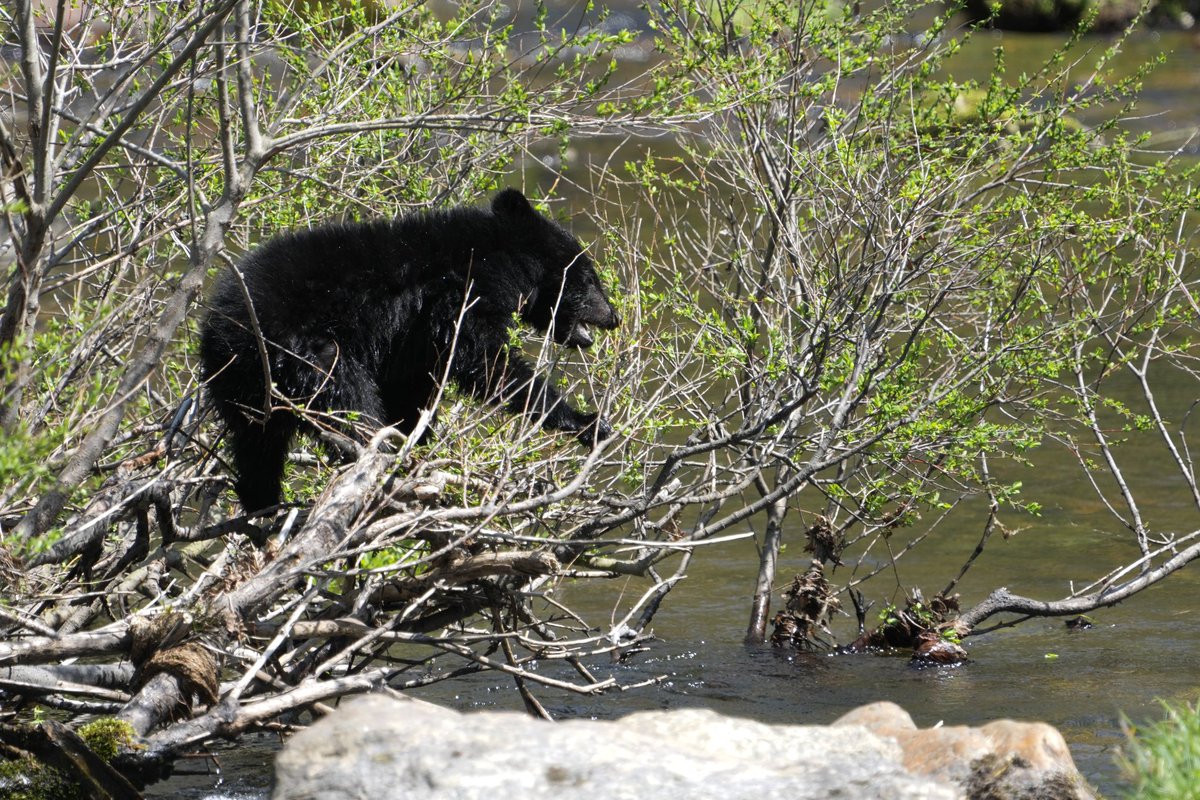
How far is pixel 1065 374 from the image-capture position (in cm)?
1216

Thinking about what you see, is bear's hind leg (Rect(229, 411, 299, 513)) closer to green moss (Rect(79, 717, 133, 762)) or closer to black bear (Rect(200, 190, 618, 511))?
black bear (Rect(200, 190, 618, 511))

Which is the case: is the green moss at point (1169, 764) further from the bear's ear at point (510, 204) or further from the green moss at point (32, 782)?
the bear's ear at point (510, 204)

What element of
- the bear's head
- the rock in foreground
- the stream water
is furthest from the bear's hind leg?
the rock in foreground

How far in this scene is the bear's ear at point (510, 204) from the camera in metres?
7.32

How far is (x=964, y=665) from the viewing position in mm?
8258

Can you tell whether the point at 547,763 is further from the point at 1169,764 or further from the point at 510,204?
the point at 510,204

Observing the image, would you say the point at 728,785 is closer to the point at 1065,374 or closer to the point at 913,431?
the point at 913,431

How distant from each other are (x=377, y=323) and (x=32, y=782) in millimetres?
2566

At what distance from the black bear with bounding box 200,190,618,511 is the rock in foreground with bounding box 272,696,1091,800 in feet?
6.06

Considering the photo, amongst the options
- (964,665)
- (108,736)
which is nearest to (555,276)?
(964,665)

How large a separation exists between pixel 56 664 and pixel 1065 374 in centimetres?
902

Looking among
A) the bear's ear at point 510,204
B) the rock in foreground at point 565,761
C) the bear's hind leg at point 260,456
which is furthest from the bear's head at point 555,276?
the rock in foreground at point 565,761

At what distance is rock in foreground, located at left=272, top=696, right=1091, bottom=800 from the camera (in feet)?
13.4

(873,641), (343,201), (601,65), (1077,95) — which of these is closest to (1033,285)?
(1077,95)
